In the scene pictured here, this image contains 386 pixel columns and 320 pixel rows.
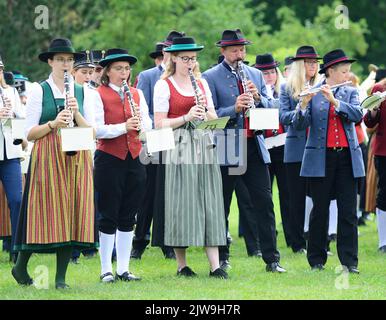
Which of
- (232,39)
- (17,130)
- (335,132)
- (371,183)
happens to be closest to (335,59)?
(335,132)

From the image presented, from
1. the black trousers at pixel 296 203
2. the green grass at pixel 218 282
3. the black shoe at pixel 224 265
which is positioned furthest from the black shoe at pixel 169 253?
the black trousers at pixel 296 203

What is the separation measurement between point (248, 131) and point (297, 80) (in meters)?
1.54

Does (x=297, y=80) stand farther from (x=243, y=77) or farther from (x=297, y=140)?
(x=243, y=77)

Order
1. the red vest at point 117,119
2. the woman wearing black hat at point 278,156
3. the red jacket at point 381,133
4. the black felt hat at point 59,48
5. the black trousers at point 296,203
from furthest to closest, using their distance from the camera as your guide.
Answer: the woman wearing black hat at point 278,156
the black trousers at point 296,203
the red jacket at point 381,133
the red vest at point 117,119
the black felt hat at point 59,48

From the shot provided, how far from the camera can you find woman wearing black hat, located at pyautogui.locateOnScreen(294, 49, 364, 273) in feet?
37.0

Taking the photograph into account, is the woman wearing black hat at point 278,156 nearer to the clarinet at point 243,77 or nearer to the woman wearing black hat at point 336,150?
the clarinet at point 243,77

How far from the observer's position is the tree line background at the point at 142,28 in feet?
89.7

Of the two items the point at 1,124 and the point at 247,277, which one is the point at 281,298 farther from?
the point at 1,124

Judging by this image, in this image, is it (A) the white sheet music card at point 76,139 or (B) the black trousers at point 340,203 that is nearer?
(A) the white sheet music card at point 76,139

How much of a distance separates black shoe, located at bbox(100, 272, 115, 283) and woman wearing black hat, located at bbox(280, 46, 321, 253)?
9.16 ft

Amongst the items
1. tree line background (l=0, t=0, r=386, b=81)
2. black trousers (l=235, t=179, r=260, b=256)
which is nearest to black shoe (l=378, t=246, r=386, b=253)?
black trousers (l=235, t=179, r=260, b=256)

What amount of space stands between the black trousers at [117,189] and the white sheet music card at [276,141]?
3.24m

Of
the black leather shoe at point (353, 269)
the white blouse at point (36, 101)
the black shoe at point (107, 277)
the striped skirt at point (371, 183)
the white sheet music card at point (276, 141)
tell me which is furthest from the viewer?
the striped skirt at point (371, 183)

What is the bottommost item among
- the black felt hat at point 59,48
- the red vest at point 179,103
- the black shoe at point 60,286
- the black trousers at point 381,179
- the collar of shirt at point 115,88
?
the black shoe at point 60,286
